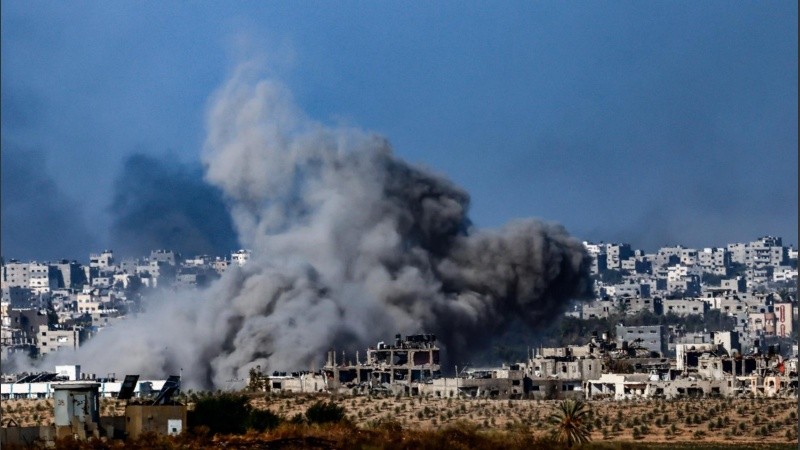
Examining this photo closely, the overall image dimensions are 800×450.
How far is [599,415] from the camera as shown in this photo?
6019 centimetres

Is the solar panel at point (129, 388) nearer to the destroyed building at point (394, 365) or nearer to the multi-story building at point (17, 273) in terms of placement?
the destroyed building at point (394, 365)

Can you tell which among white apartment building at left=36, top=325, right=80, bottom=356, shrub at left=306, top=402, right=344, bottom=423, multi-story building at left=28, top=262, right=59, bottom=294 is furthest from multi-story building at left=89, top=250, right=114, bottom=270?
shrub at left=306, top=402, right=344, bottom=423

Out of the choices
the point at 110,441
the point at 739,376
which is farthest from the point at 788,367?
the point at 110,441

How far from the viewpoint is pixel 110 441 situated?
43.8m

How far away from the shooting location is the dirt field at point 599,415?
182ft

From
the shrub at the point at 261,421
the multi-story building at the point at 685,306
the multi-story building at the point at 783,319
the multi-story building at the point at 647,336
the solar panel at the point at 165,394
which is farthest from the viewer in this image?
the multi-story building at the point at 783,319

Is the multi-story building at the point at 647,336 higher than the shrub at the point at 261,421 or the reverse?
higher

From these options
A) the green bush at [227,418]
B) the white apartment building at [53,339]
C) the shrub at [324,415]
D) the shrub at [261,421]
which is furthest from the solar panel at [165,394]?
the white apartment building at [53,339]

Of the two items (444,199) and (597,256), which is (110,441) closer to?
(444,199)

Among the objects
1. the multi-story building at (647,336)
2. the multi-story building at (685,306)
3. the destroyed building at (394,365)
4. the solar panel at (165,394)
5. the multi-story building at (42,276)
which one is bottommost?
the solar panel at (165,394)

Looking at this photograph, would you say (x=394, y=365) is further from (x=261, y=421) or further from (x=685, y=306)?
(x=685, y=306)

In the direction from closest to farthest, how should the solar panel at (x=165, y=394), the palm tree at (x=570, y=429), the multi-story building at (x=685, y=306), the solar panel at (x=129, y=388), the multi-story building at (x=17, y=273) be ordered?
the solar panel at (x=165, y=394)
the solar panel at (x=129, y=388)
the palm tree at (x=570, y=429)
the multi-story building at (x=685, y=306)
the multi-story building at (x=17, y=273)

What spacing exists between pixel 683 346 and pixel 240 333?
1744cm

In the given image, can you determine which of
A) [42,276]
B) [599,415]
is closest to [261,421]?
[599,415]
